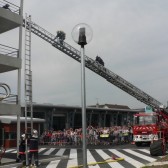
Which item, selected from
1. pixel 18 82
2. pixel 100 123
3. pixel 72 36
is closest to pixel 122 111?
pixel 100 123

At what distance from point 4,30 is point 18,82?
409 centimetres

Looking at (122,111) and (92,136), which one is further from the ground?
(122,111)

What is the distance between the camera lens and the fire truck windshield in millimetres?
26938

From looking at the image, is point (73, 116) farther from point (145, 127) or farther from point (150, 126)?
point (150, 126)

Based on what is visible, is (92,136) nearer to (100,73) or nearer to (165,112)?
(100,73)

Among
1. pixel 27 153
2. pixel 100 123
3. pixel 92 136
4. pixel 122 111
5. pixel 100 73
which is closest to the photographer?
pixel 27 153

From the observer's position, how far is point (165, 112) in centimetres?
2305

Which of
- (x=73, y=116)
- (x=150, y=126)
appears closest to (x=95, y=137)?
(x=150, y=126)

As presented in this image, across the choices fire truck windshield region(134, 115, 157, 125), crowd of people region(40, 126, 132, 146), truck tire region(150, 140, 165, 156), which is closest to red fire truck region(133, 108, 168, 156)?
fire truck windshield region(134, 115, 157, 125)

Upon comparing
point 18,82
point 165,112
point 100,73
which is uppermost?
point 100,73

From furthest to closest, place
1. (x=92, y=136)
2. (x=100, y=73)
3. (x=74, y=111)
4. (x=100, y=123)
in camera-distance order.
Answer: (x=100, y=123) → (x=74, y=111) → (x=100, y=73) → (x=92, y=136)

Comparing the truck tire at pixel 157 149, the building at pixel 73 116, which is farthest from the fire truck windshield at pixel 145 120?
the building at pixel 73 116

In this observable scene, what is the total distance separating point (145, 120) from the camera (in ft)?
90.6

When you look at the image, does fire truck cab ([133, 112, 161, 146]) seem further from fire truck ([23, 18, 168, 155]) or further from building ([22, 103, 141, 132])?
building ([22, 103, 141, 132])
